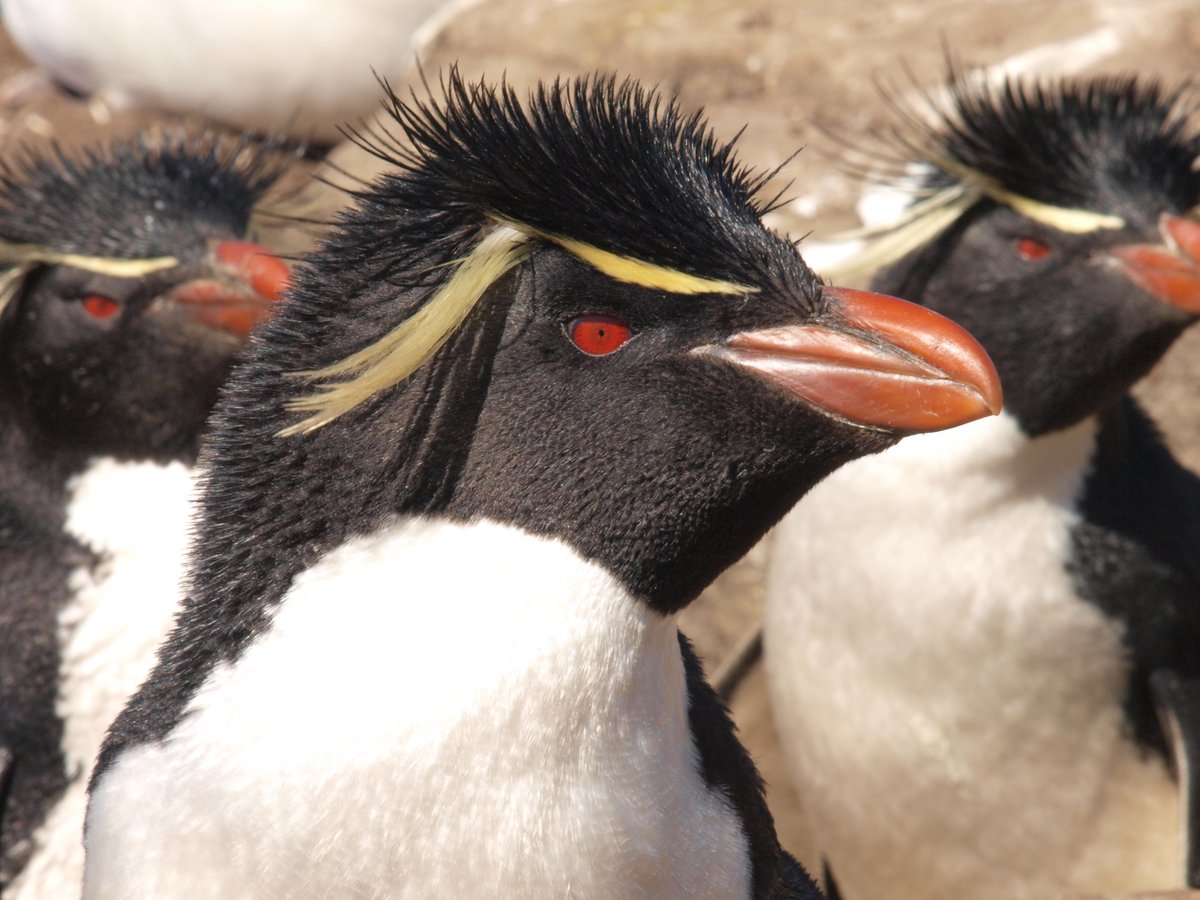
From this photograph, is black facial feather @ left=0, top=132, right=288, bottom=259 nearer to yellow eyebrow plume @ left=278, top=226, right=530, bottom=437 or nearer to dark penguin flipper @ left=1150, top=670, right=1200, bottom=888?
yellow eyebrow plume @ left=278, top=226, right=530, bottom=437

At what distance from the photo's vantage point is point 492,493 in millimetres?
1579

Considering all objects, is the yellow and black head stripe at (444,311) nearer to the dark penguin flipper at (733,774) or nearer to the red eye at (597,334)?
the red eye at (597,334)

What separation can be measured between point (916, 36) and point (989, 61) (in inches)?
15.2

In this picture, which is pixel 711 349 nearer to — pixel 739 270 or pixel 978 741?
pixel 739 270

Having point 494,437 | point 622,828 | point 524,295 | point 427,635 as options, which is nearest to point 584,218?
point 524,295

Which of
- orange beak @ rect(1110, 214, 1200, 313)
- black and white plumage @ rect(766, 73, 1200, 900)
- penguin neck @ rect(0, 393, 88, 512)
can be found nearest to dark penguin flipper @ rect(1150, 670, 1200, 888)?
black and white plumage @ rect(766, 73, 1200, 900)

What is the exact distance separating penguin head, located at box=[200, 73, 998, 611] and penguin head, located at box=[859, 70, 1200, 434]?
4.95 feet

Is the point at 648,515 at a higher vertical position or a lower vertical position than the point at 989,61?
lower

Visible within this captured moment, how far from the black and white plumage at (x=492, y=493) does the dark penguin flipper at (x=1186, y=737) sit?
1.88 m

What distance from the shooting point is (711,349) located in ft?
5.08

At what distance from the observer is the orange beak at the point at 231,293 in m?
2.67

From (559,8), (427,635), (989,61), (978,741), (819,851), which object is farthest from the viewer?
(559,8)

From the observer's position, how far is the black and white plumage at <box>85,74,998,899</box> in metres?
1.53

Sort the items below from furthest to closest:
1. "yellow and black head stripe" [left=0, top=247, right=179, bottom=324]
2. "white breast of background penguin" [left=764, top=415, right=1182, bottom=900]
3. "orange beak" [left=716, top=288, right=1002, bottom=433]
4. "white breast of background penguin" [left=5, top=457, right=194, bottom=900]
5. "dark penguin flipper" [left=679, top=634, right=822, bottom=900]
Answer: "white breast of background penguin" [left=764, top=415, right=1182, bottom=900], "yellow and black head stripe" [left=0, top=247, right=179, bottom=324], "white breast of background penguin" [left=5, top=457, right=194, bottom=900], "dark penguin flipper" [left=679, top=634, right=822, bottom=900], "orange beak" [left=716, top=288, right=1002, bottom=433]
